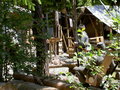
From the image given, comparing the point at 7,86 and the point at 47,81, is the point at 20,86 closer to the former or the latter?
the point at 7,86

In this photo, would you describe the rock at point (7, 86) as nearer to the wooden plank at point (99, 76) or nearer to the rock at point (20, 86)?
the rock at point (20, 86)

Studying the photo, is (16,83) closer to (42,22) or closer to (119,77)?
(42,22)

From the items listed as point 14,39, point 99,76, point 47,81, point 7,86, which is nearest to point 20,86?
point 7,86

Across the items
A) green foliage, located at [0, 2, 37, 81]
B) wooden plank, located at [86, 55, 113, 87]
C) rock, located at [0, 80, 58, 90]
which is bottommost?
rock, located at [0, 80, 58, 90]

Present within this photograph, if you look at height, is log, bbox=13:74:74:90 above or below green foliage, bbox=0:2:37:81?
below

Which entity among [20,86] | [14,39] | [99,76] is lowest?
[20,86]

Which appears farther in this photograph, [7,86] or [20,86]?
[20,86]

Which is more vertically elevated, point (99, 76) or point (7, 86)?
point (99, 76)

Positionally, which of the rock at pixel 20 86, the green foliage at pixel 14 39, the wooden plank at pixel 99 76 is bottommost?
the rock at pixel 20 86

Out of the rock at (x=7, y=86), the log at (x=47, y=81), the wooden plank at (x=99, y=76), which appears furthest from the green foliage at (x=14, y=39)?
the wooden plank at (x=99, y=76)

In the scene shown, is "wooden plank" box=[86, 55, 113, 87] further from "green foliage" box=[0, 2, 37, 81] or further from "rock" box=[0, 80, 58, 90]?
"green foliage" box=[0, 2, 37, 81]

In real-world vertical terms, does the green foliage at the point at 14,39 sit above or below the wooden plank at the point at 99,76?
above

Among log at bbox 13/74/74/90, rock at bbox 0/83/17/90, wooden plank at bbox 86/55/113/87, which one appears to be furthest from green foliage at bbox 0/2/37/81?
wooden plank at bbox 86/55/113/87

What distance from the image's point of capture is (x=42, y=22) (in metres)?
4.16
